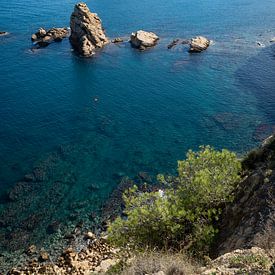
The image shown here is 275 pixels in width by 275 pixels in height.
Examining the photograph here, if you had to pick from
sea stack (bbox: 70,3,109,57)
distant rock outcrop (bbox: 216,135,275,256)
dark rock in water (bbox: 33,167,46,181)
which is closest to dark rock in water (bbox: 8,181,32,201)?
dark rock in water (bbox: 33,167,46,181)

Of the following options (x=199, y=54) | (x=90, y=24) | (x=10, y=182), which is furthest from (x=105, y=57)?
(x=10, y=182)

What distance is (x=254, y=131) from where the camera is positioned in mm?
70625

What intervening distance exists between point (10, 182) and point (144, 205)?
3323 cm

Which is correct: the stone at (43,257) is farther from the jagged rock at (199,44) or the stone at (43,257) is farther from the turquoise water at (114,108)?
the jagged rock at (199,44)

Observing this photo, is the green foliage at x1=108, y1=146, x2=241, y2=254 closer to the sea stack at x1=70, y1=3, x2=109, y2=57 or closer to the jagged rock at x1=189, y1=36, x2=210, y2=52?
the jagged rock at x1=189, y1=36, x2=210, y2=52

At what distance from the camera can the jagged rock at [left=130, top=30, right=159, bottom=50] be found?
108125 millimetres

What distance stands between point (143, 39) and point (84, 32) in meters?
17.0

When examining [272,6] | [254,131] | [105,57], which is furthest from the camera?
[272,6]

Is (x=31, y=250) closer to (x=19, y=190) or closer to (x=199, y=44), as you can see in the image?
(x=19, y=190)

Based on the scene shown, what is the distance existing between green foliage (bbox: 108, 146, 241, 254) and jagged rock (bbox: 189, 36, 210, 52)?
76363mm

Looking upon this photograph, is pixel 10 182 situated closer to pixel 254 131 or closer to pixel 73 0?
pixel 254 131

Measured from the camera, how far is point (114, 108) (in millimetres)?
79625

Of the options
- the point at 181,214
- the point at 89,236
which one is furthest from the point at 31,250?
the point at 181,214

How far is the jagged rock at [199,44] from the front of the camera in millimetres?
105375
